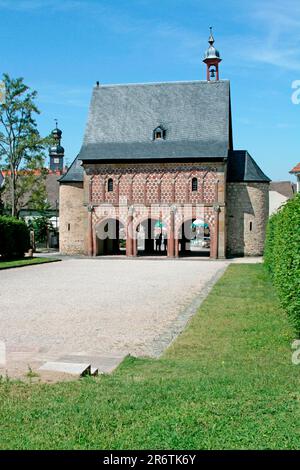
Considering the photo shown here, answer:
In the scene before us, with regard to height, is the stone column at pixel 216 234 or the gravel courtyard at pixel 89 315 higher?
the stone column at pixel 216 234

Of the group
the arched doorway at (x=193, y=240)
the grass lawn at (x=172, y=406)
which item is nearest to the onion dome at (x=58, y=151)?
the arched doorway at (x=193, y=240)

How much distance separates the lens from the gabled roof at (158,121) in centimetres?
4081

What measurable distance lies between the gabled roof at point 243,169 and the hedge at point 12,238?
16386 millimetres

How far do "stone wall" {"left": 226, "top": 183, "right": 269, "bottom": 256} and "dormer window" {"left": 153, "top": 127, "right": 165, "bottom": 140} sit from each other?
655 cm

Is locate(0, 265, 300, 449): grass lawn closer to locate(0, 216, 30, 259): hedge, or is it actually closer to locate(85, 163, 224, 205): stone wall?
locate(0, 216, 30, 259): hedge

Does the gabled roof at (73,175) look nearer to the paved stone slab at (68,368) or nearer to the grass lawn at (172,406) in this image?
the grass lawn at (172,406)

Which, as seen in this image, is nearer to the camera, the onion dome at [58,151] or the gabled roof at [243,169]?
the gabled roof at [243,169]

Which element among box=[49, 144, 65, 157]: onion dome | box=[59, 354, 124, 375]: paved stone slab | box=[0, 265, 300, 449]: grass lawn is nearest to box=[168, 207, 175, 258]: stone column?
box=[0, 265, 300, 449]: grass lawn

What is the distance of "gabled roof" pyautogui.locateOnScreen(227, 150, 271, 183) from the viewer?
41.7 meters

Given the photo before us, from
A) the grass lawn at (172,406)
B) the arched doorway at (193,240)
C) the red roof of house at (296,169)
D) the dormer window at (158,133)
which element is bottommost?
the grass lawn at (172,406)

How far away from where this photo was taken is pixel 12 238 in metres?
35.1

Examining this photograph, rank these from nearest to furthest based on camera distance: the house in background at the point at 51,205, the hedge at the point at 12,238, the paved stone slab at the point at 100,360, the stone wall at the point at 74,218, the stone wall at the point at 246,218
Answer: the paved stone slab at the point at 100,360 < the hedge at the point at 12,238 < the stone wall at the point at 246,218 < the stone wall at the point at 74,218 < the house in background at the point at 51,205

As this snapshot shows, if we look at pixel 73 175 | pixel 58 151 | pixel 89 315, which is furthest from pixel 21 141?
pixel 58 151
